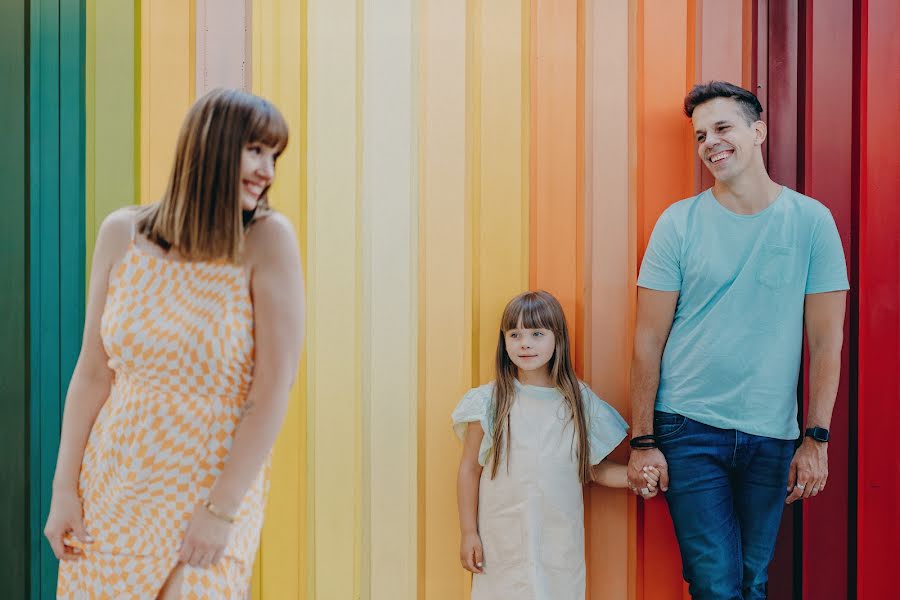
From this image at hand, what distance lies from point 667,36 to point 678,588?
1834 mm

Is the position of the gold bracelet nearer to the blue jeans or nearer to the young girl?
the young girl

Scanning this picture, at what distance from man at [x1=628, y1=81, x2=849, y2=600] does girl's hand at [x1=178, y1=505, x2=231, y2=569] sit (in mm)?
1313

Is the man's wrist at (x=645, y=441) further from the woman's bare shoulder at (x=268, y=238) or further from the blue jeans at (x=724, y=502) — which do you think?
the woman's bare shoulder at (x=268, y=238)

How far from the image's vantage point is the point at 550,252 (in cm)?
266

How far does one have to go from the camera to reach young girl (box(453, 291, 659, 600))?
2.38 m

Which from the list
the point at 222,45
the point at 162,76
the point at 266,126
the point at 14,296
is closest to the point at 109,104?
the point at 162,76

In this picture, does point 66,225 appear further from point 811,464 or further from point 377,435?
point 811,464

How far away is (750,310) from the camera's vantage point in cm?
233

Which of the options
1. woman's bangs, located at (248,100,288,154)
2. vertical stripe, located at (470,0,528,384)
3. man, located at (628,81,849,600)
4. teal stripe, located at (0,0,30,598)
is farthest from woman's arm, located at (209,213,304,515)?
teal stripe, located at (0,0,30,598)

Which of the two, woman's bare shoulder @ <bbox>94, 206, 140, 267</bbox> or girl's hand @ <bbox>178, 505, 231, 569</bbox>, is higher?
woman's bare shoulder @ <bbox>94, 206, 140, 267</bbox>

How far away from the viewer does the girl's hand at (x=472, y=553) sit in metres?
2.44

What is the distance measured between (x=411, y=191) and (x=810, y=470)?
1.50 metres

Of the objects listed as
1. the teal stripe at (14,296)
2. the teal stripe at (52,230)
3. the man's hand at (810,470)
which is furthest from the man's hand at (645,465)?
the teal stripe at (14,296)

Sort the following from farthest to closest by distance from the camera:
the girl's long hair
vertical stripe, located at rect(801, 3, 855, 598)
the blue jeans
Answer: vertical stripe, located at rect(801, 3, 855, 598)
the girl's long hair
the blue jeans
